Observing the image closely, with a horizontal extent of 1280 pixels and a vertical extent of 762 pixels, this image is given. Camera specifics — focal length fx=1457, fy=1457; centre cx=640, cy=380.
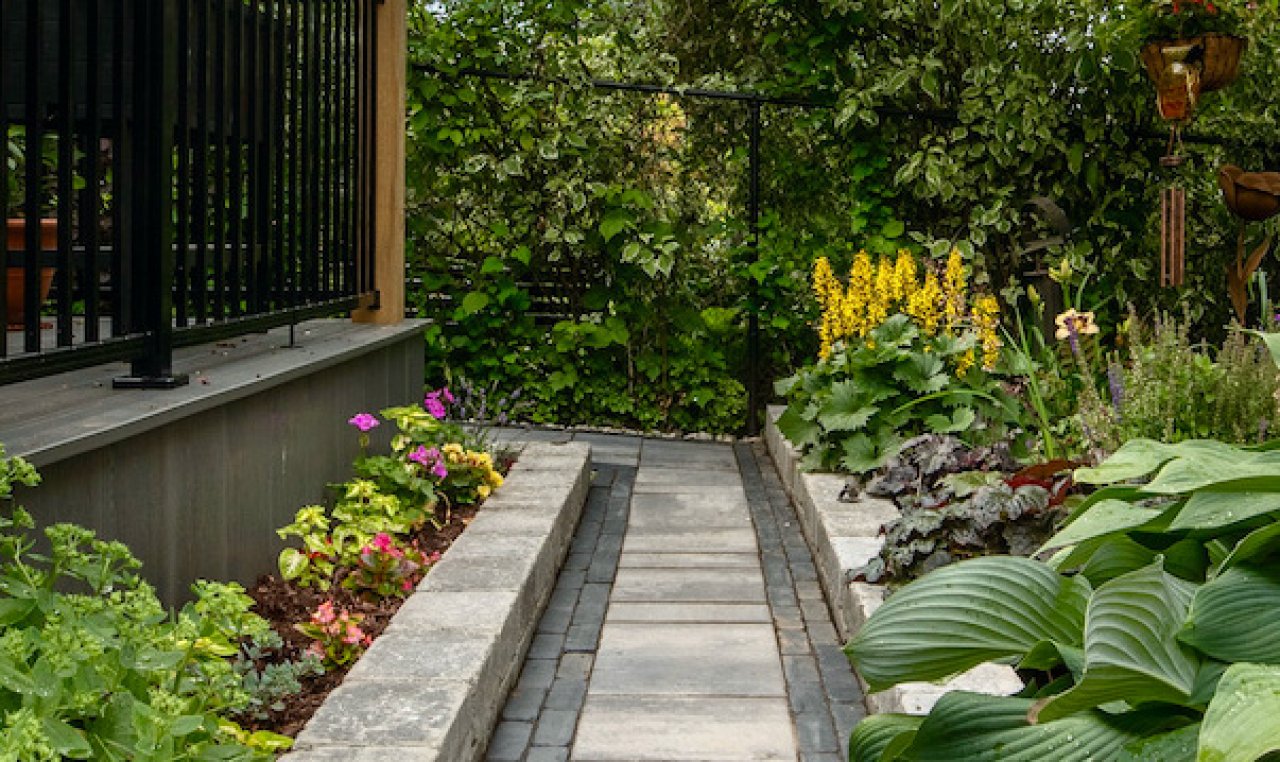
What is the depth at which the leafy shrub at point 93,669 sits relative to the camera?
1.65 meters

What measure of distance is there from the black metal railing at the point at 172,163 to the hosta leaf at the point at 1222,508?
7.39 feet

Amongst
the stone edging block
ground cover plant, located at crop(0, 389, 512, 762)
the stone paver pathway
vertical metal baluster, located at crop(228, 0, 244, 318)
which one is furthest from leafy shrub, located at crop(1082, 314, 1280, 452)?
vertical metal baluster, located at crop(228, 0, 244, 318)

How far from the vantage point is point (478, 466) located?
5.44 meters

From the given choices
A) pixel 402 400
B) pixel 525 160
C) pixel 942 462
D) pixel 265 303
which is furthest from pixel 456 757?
pixel 525 160

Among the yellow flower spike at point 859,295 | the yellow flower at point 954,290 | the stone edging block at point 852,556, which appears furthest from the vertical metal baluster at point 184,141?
the yellow flower spike at point 859,295

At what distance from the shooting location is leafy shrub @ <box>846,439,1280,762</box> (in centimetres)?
112

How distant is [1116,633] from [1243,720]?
232 millimetres

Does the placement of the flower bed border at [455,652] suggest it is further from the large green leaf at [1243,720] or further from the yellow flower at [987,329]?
the yellow flower at [987,329]

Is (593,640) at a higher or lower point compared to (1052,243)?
lower

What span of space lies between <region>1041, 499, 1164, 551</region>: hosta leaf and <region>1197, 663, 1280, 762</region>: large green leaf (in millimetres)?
408

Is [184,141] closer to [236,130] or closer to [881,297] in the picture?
[236,130]

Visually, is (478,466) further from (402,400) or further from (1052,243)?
(1052,243)

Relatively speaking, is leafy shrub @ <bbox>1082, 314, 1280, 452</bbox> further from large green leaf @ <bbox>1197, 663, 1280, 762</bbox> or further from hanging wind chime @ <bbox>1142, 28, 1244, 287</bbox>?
large green leaf @ <bbox>1197, 663, 1280, 762</bbox>

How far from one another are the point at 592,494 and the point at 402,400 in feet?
3.18
